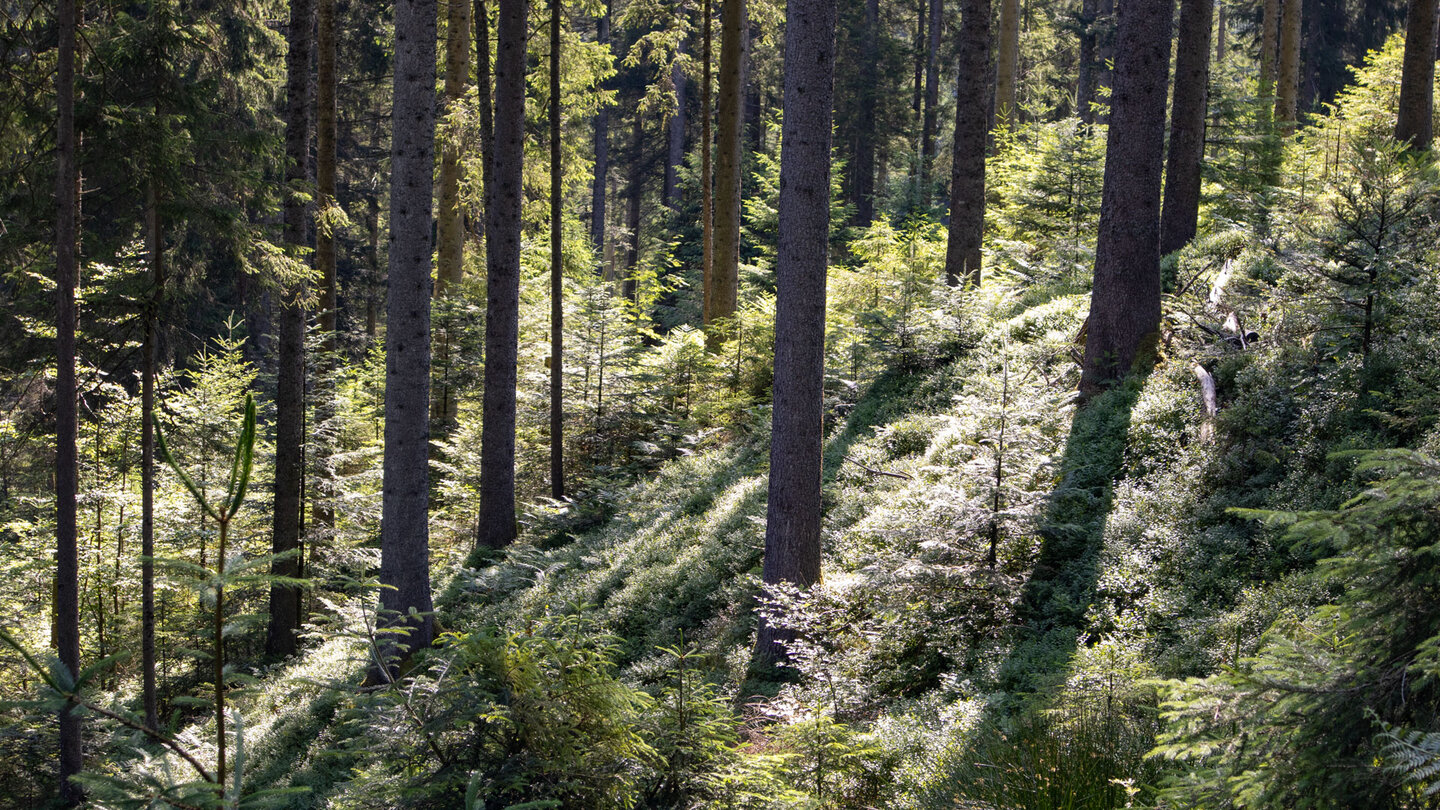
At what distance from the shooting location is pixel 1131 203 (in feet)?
29.2

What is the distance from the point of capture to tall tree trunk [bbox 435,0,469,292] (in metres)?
17.1

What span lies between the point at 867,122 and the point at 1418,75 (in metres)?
25.4

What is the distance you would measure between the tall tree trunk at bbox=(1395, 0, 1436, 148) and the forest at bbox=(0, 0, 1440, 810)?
6cm

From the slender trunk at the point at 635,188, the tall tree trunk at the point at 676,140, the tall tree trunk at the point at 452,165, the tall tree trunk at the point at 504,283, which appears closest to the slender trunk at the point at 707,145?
the tall tree trunk at the point at 452,165

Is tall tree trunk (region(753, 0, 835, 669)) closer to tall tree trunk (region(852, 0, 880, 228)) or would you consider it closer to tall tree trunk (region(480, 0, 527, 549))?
tall tree trunk (region(480, 0, 527, 549))

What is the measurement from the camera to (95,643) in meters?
14.7

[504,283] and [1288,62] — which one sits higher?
[1288,62]

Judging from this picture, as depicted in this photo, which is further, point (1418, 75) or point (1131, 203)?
point (1418, 75)

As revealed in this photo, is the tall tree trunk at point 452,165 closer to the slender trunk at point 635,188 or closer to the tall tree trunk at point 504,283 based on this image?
the tall tree trunk at point 504,283

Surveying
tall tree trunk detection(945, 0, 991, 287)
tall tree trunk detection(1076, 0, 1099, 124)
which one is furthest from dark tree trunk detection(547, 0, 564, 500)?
tall tree trunk detection(1076, 0, 1099, 124)

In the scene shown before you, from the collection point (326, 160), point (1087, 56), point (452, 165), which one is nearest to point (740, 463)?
point (326, 160)

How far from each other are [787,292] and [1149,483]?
3.51 m

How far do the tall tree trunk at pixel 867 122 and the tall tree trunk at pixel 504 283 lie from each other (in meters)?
23.1

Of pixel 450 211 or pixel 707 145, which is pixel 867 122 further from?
pixel 450 211
